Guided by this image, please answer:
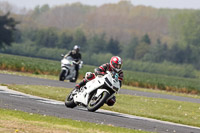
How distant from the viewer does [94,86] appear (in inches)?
563

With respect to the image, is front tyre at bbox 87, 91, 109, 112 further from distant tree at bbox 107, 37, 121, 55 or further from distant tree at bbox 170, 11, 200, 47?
distant tree at bbox 170, 11, 200, 47

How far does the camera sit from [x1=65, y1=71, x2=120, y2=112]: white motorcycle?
1398cm

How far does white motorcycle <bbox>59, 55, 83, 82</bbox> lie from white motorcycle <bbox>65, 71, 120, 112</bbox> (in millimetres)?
14970

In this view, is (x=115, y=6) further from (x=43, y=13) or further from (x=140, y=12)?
(x=43, y=13)

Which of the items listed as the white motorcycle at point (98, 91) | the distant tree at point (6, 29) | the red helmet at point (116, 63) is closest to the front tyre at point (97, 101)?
the white motorcycle at point (98, 91)

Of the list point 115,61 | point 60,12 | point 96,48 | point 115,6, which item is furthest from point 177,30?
point 115,61

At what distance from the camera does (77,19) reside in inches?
3804

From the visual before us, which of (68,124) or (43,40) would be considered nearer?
(68,124)

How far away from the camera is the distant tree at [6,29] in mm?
80750

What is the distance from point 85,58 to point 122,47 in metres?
17.9

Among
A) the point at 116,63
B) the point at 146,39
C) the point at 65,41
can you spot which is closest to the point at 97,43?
the point at 65,41

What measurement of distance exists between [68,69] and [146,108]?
1131cm

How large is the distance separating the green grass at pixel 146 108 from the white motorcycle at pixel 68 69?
725 cm

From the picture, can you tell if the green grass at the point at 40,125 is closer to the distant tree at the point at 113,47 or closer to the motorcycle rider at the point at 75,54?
the motorcycle rider at the point at 75,54
